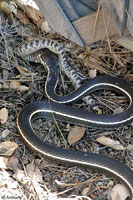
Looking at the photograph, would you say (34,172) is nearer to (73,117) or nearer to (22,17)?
(73,117)

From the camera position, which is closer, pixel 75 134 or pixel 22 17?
pixel 75 134

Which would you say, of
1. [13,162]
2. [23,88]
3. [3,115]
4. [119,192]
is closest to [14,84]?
[23,88]

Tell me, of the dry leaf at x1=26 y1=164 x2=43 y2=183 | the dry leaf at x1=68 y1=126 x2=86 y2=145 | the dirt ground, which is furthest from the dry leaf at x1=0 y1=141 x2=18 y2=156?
the dry leaf at x1=68 y1=126 x2=86 y2=145

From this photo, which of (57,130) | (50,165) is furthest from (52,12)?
(50,165)

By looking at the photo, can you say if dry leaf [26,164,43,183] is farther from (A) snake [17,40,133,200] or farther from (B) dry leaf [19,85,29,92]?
(B) dry leaf [19,85,29,92]

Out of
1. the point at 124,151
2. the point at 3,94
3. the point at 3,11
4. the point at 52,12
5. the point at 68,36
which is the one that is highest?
the point at 3,11

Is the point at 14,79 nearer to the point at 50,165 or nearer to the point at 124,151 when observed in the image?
the point at 50,165

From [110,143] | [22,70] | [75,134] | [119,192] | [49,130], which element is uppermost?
[22,70]
